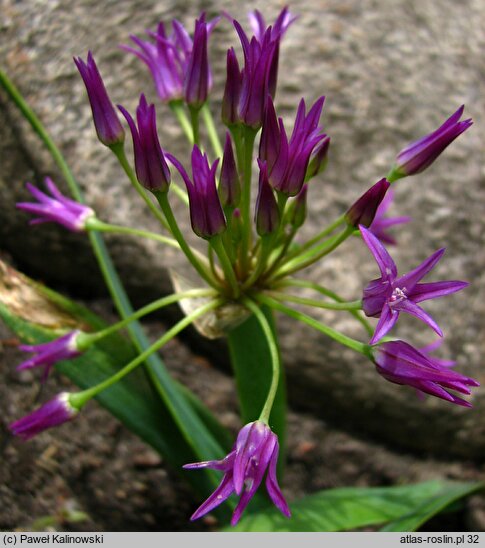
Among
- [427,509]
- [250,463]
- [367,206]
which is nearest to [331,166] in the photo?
[367,206]

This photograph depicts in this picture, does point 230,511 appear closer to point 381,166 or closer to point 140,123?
point 140,123

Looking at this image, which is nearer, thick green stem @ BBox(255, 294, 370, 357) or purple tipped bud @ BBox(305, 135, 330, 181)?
thick green stem @ BBox(255, 294, 370, 357)

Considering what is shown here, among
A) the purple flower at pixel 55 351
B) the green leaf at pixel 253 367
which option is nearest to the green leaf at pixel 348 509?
the green leaf at pixel 253 367

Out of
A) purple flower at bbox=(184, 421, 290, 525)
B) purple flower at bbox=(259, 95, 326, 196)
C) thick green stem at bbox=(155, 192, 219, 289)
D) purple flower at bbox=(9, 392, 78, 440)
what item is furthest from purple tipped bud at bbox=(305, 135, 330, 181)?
purple flower at bbox=(9, 392, 78, 440)

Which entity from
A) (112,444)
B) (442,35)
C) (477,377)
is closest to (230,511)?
(112,444)

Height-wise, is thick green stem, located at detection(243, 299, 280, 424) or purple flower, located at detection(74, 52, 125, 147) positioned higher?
purple flower, located at detection(74, 52, 125, 147)

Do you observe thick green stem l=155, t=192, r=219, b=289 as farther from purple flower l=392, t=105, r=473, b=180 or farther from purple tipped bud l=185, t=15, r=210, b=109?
purple flower l=392, t=105, r=473, b=180

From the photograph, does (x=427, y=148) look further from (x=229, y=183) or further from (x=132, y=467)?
(x=132, y=467)
